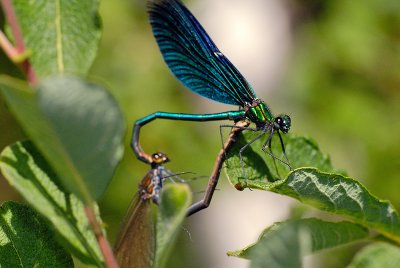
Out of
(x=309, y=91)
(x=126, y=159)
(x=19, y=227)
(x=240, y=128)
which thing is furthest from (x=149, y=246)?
(x=309, y=91)

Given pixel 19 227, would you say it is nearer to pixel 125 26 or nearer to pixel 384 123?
pixel 384 123

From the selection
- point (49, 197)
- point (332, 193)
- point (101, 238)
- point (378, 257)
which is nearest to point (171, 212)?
point (101, 238)

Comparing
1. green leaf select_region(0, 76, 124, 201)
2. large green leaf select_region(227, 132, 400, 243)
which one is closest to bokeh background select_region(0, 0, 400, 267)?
large green leaf select_region(227, 132, 400, 243)

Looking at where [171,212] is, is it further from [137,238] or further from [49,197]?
[137,238]

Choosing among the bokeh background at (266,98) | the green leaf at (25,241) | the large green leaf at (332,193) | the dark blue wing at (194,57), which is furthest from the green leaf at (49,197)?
the bokeh background at (266,98)

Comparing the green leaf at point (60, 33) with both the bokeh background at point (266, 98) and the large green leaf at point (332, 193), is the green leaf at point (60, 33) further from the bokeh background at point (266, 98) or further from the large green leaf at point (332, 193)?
the bokeh background at point (266, 98)

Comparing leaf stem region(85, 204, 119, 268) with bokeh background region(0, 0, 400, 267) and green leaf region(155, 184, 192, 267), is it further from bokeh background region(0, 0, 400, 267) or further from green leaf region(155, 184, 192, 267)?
bokeh background region(0, 0, 400, 267)
